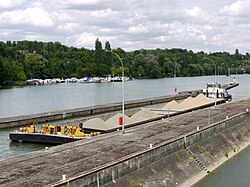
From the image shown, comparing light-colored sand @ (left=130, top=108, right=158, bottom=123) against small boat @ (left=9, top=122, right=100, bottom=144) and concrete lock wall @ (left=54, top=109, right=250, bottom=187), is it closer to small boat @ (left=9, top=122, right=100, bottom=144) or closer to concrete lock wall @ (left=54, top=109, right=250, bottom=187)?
small boat @ (left=9, top=122, right=100, bottom=144)

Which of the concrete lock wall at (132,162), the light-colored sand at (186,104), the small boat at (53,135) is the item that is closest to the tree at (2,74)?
the light-colored sand at (186,104)

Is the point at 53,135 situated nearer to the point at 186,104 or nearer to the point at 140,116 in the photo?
the point at 140,116

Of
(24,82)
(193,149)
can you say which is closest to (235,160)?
(193,149)

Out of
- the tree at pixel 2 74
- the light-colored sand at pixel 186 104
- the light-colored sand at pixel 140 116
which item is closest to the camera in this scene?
the light-colored sand at pixel 140 116

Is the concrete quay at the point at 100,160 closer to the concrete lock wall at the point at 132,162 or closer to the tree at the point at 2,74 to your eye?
the concrete lock wall at the point at 132,162

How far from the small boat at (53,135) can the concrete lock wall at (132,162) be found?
Result: 26.1 feet

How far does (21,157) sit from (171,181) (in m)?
8.32

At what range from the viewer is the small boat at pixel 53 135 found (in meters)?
35.2

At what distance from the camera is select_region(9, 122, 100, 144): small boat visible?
3525cm

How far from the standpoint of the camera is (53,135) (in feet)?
119

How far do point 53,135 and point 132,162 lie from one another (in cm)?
1464

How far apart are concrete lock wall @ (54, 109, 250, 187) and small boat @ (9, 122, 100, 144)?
794 cm

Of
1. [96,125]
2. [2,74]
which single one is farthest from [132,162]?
[2,74]

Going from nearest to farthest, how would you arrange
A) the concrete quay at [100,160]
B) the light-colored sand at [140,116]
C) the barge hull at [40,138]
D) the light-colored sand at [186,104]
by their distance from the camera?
1. the concrete quay at [100,160]
2. the barge hull at [40,138]
3. the light-colored sand at [140,116]
4. the light-colored sand at [186,104]
